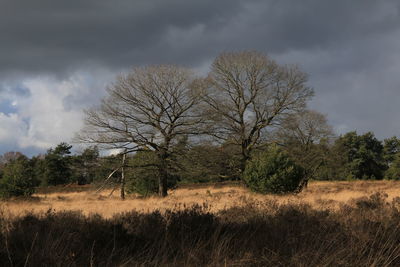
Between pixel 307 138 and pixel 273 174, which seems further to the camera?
pixel 307 138

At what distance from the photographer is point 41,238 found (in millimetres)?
4492

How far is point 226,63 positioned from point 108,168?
39.5 ft

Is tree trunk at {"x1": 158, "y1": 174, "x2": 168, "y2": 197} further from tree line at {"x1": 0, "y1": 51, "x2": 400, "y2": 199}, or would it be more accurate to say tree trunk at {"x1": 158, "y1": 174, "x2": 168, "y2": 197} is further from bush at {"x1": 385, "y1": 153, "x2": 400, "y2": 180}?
bush at {"x1": 385, "y1": 153, "x2": 400, "y2": 180}

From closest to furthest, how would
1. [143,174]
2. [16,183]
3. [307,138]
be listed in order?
[16,183], [143,174], [307,138]

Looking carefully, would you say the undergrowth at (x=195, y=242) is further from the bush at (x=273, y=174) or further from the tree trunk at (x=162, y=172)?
the tree trunk at (x=162, y=172)

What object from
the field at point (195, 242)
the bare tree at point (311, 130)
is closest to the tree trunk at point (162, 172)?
the bare tree at point (311, 130)

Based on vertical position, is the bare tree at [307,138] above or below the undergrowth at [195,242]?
above

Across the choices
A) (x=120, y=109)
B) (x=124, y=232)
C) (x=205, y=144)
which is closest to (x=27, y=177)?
(x=120, y=109)

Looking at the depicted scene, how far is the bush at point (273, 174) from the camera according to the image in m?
18.9

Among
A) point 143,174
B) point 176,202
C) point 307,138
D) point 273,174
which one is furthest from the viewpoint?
point 307,138

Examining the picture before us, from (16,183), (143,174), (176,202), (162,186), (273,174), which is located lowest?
(176,202)

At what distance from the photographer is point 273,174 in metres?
19.2

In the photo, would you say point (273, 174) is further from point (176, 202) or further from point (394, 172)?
point (394, 172)

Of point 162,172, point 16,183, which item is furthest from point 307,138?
point 16,183
